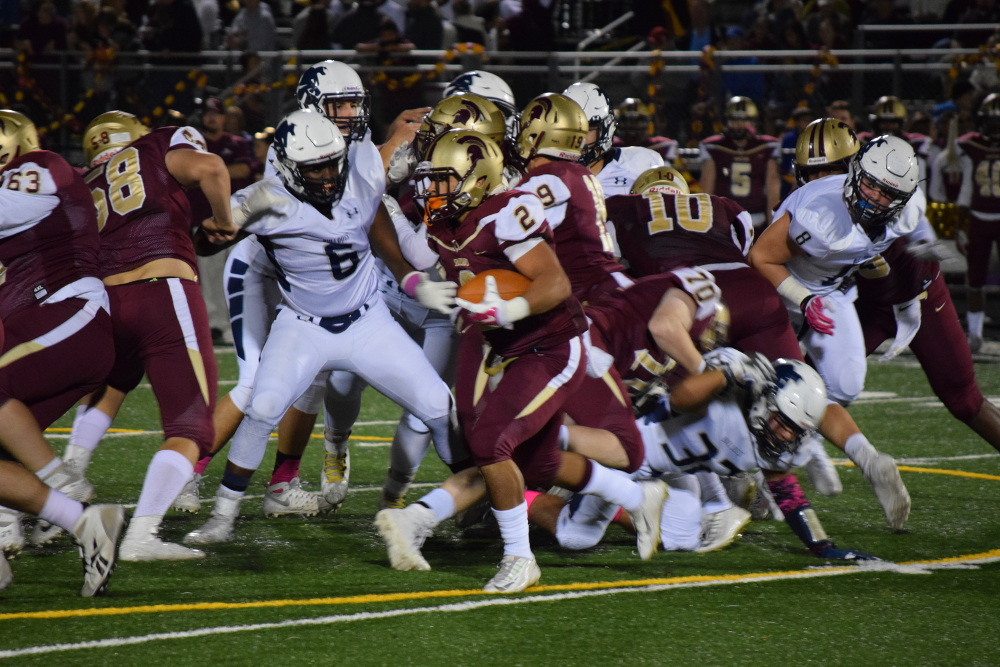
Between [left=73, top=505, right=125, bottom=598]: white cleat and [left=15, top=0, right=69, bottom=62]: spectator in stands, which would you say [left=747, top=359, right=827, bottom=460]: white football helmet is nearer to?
[left=73, top=505, right=125, bottom=598]: white cleat

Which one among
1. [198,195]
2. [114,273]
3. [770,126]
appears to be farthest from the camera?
[770,126]

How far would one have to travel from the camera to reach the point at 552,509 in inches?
203

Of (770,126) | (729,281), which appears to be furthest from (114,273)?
(770,126)

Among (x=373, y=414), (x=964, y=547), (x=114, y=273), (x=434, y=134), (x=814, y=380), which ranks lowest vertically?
(x=373, y=414)

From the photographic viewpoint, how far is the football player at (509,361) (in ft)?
14.6

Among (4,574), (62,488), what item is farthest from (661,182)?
(4,574)

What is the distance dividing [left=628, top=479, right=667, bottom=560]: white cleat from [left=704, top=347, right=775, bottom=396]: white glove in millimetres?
501

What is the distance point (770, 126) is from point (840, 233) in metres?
6.94

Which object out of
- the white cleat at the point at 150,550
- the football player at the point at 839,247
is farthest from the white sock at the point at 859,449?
the white cleat at the point at 150,550

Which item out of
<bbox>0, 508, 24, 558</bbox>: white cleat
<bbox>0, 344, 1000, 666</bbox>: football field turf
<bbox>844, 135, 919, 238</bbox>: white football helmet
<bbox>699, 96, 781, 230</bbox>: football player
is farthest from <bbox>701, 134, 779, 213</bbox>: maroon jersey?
<bbox>0, 508, 24, 558</bbox>: white cleat

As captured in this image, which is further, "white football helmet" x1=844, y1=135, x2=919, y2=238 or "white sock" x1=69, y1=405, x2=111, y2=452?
"white sock" x1=69, y1=405, x2=111, y2=452

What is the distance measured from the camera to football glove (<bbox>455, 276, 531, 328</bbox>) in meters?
4.39

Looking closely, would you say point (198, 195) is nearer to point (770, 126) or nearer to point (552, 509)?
point (770, 126)

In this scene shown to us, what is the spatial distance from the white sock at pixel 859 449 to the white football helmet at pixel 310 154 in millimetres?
2338
